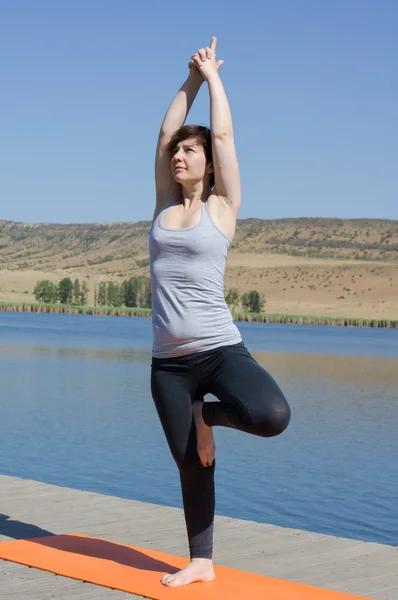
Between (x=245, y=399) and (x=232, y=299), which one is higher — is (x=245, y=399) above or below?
below

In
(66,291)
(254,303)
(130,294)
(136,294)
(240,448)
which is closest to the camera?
(240,448)

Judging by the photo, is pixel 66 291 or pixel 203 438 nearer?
pixel 203 438

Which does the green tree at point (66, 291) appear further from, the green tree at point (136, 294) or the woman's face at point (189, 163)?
the woman's face at point (189, 163)

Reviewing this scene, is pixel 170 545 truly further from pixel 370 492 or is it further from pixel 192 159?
pixel 370 492

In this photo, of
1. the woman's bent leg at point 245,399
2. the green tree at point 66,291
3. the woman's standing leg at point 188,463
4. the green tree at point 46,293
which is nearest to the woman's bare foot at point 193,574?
the woman's standing leg at point 188,463

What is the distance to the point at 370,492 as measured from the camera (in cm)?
1029

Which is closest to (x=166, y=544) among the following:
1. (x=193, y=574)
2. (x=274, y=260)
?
(x=193, y=574)

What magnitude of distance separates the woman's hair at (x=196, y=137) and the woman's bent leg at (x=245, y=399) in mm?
838

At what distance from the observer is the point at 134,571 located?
438 centimetres

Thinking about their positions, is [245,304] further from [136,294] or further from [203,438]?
[203,438]

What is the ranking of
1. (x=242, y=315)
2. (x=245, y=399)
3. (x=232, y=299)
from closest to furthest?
(x=245, y=399)
(x=242, y=315)
(x=232, y=299)

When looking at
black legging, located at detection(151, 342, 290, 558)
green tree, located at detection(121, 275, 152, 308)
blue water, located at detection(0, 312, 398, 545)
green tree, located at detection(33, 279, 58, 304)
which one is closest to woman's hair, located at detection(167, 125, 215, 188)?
black legging, located at detection(151, 342, 290, 558)

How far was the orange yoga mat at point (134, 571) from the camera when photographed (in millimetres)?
4062

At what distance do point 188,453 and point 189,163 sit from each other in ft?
3.97
